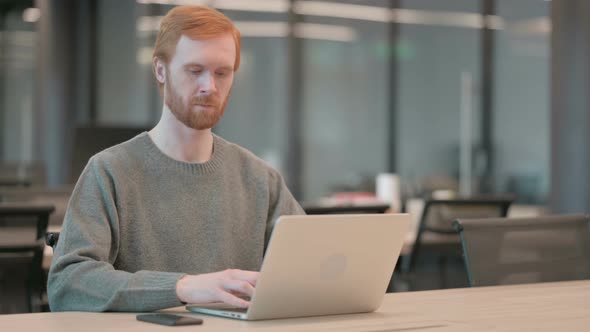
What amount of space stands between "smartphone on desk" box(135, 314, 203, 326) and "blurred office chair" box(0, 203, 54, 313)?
1766 mm

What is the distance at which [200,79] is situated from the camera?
2.12 meters

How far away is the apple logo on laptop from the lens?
179cm

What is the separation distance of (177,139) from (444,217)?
9.24 feet

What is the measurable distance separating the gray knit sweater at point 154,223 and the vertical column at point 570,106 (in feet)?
11.0

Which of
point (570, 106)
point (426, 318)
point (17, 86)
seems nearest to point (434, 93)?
point (570, 106)

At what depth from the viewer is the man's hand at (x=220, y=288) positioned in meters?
1.76

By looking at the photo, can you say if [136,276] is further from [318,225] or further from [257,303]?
[318,225]

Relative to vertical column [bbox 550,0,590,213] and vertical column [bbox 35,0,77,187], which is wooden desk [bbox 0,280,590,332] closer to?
vertical column [bbox 550,0,590,213]

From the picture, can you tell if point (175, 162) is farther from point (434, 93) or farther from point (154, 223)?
point (434, 93)

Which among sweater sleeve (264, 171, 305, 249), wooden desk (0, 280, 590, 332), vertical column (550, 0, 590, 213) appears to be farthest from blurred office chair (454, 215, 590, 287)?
vertical column (550, 0, 590, 213)

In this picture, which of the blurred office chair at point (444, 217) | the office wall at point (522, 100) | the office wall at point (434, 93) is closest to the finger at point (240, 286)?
the blurred office chair at point (444, 217)

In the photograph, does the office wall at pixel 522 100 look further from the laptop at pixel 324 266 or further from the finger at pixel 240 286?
the finger at pixel 240 286

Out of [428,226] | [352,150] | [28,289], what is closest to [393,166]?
[352,150]

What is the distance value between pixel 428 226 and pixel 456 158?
3.57 meters
